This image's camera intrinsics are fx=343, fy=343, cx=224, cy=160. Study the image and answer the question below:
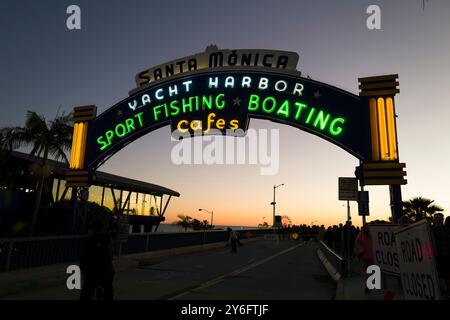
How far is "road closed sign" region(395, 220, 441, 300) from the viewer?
3.99 meters

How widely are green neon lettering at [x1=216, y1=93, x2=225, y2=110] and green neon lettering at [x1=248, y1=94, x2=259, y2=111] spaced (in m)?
1.17

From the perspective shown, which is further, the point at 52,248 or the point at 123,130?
the point at 123,130

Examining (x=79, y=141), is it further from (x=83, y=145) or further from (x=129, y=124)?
(x=129, y=124)

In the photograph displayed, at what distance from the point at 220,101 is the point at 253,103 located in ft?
4.76

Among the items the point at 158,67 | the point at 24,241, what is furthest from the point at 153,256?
the point at 158,67

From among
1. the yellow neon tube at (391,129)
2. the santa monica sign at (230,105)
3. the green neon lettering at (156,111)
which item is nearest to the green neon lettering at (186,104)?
the santa monica sign at (230,105)

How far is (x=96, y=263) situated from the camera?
5.70 m

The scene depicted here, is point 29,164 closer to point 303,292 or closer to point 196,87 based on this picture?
point 196,87

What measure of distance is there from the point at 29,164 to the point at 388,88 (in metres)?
24.9

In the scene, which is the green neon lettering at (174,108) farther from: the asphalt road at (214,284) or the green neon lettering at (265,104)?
the asphalt road at (214,284)

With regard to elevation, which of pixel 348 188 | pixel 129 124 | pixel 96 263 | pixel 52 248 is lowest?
pixel 52 248

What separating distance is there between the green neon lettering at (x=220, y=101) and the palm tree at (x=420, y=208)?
22.5 metres

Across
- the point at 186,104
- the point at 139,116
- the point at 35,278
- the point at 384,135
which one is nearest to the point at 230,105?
the point at 186,104

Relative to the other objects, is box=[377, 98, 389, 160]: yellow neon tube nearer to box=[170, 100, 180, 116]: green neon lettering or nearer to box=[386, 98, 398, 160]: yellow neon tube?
box=[386, 98, 398, 160]: yellow neon tube
